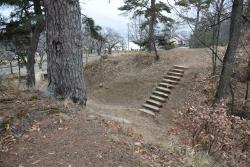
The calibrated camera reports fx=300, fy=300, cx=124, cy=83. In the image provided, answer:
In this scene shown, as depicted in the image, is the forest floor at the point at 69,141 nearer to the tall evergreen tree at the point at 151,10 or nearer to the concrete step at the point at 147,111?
the concrete step at the point at 147,111

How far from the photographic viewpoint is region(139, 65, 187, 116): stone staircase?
41.2ft

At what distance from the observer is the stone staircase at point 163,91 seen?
1256 centimetres

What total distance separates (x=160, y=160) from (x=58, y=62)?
232 centimetres

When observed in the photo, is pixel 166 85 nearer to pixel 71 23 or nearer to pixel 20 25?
pixel 20 25

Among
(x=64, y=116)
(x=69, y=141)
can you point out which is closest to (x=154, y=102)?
(x=64, y=116)

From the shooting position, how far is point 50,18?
4887 millimetres

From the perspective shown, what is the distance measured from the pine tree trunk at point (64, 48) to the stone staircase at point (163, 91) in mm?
7336

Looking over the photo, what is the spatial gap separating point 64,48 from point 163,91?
914 centimetres

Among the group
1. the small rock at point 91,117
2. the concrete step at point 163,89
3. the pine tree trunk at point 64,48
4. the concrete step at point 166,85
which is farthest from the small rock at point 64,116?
the concrete step at point 166,85

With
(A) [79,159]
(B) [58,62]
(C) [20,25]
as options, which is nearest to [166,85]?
(C) [20,25]

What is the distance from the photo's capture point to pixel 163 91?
13.6m

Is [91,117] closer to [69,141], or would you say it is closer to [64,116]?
[64,116]

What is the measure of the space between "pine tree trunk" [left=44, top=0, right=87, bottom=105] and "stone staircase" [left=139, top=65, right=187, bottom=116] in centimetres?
734

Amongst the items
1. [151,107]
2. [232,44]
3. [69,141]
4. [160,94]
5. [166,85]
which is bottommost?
[151,107]
